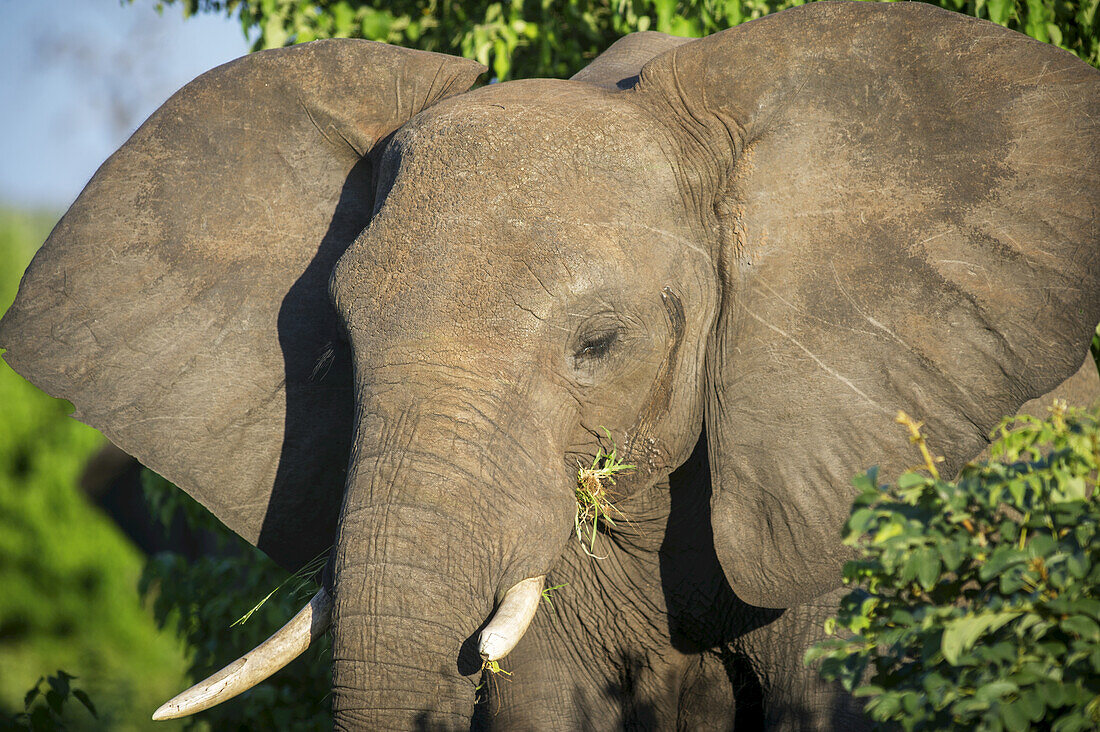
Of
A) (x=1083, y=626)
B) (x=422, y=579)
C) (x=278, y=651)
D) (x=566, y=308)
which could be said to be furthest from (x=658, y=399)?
(x=1083, y=626)

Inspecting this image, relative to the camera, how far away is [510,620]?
2170 mm

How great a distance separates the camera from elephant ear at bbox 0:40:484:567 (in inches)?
118

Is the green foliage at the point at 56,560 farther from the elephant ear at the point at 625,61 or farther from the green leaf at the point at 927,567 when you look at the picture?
the green leaf at the point at 927,567

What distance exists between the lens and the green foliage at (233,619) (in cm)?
463

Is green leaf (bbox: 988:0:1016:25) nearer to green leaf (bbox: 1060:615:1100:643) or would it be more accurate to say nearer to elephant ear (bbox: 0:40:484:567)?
elephant ear (bbox: 0:40:484:567)

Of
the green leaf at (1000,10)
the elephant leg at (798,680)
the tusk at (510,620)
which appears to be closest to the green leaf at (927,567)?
the tusk at (510,620)

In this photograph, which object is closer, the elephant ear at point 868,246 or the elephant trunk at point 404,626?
the elephant trunk at point 404,626

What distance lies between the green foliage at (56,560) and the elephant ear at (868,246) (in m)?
6.46

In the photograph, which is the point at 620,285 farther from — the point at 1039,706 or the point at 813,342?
the point at 1039,706

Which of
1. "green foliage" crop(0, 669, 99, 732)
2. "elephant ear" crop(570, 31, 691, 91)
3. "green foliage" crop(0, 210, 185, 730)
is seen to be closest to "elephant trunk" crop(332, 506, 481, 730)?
"elephant ear" crop(570, 31, 691, 91)

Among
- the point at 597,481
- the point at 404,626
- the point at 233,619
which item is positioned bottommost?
the point at 233,619

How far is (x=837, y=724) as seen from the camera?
2.66m

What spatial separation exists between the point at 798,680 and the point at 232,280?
1.82 metres

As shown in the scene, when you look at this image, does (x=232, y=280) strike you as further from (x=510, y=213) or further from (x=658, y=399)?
(x=658, y=399)
